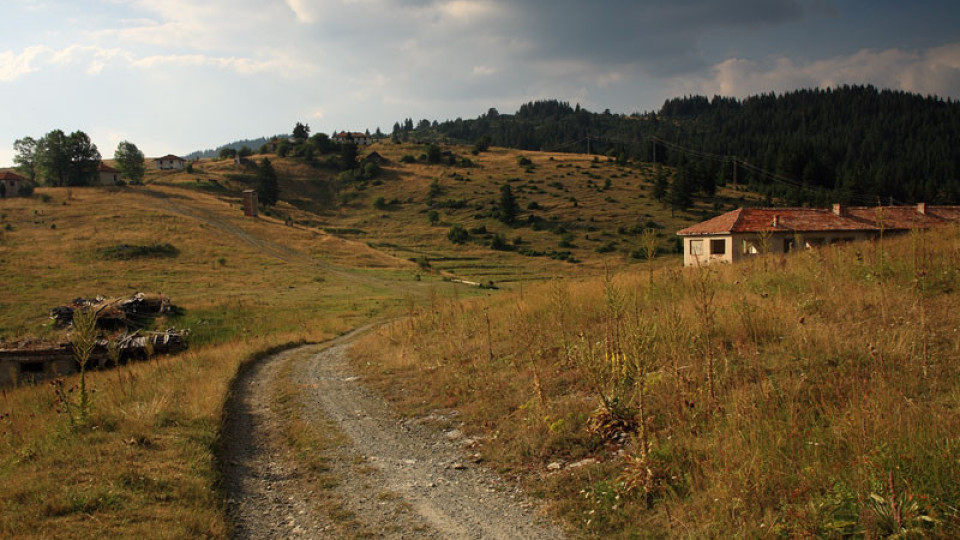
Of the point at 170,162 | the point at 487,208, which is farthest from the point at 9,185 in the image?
the point at 487,208

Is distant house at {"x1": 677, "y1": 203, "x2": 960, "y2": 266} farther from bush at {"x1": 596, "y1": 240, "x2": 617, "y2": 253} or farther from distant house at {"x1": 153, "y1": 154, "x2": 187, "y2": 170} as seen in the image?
distant house at {"x1": 153, "y1": 154, "x2": 187, "y2": 170}

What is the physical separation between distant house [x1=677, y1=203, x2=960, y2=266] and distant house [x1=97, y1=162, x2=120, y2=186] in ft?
374

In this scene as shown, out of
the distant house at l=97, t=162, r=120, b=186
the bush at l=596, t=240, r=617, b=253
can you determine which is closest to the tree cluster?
the distant house at l=97, t=162, r=120, b=186

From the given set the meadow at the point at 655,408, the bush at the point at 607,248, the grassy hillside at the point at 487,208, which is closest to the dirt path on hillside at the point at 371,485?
the meadow at the point at 655,408

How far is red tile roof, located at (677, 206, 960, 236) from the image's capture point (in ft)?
117

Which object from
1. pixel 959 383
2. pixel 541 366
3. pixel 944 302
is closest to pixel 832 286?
pixel 944 302

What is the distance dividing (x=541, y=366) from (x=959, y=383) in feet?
19.6

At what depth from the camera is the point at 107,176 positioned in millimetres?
106125

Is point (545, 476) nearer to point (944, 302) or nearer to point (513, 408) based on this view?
point (513, 408)

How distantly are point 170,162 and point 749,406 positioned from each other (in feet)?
→ 524

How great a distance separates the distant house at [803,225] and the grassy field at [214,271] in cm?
1052

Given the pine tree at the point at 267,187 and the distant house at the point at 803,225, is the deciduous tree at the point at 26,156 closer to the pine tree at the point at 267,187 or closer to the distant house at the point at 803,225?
the pine tree at the point at 267,187

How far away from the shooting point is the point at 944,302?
26.7 ft

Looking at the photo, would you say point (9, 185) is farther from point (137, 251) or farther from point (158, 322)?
point (158, 322)
